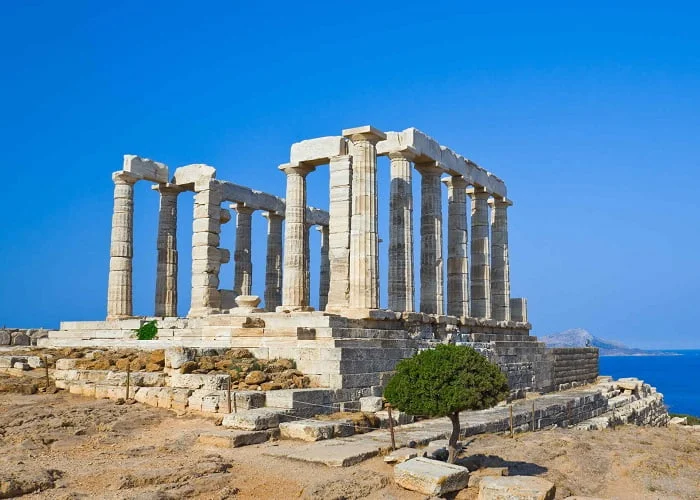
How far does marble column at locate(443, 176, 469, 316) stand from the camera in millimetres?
29844

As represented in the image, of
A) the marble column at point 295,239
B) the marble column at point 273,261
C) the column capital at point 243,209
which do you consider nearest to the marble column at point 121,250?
the column capital at point 243,209

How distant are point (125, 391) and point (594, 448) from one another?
1140 centimetres

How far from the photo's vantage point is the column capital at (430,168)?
89.2 ft

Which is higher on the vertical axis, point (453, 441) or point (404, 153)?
point (404, 153)

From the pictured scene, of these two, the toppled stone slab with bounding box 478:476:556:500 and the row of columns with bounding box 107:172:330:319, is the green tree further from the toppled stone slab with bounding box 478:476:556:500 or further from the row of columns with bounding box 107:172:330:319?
the row of columns with bounding box 107:172:330:319

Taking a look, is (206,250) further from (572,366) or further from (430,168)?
(572,366)

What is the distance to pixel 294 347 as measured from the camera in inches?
749

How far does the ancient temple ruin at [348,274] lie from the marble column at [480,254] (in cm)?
5

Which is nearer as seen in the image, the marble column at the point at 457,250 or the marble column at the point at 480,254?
the marble column at the point at 457,250

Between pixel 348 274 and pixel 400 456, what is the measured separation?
1133 cm

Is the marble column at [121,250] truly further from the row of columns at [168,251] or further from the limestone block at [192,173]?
the limestone block at [192,173]

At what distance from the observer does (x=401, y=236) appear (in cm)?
2552

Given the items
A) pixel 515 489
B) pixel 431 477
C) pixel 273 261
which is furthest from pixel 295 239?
pixel 515 489

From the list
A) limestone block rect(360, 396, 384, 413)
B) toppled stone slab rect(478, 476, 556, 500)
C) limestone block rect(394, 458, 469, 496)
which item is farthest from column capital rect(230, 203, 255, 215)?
toppled stone slab rect(478, 476, 556, 500)
